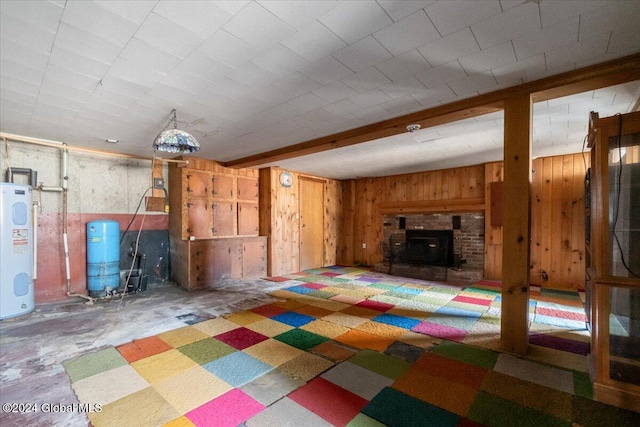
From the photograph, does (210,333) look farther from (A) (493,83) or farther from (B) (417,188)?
(B) (417,188)

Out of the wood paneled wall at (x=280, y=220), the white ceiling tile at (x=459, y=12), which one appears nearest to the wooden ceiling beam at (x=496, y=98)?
the white ceiling tile at (x=459, y=12)

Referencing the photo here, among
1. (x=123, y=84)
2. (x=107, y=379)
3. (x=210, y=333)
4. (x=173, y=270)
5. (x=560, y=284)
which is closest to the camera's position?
(x=107, y=379)

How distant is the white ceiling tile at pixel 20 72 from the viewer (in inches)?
82.5

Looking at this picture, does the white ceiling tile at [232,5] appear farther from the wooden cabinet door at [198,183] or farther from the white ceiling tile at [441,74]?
the wooden cabinet door at [198,183]

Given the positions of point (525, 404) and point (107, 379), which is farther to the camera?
point (107, 379)

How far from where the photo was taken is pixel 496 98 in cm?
262

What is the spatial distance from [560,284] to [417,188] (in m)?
3.30

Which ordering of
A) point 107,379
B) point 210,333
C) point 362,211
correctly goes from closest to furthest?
point 107,379 < point 210,333 < point 362,211

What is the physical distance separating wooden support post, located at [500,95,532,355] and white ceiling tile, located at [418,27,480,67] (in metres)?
0.96

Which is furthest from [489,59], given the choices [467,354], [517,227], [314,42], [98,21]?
[98,21]

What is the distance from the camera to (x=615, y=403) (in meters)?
1.85

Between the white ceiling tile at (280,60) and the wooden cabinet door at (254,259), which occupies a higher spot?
the white ceiling tile at (280,60)

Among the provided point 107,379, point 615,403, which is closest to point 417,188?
point 615,403

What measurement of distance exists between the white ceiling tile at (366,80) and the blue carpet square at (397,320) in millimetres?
2642
